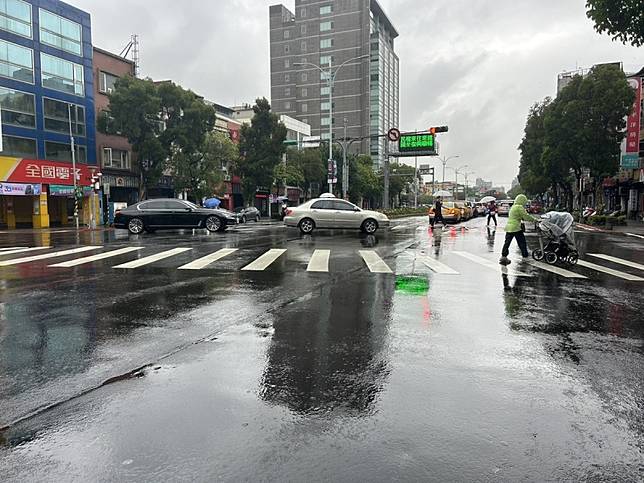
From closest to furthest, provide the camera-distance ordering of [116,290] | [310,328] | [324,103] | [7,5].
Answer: [310,328] → [116,290] → [7,5] → [324,103]

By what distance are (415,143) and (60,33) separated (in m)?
29.2

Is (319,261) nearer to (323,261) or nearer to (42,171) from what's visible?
(323,261)

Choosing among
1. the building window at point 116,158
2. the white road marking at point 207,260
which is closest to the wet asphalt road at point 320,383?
the white road marking at point 207,260

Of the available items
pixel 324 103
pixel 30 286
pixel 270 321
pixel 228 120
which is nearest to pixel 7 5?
pixel 228 120

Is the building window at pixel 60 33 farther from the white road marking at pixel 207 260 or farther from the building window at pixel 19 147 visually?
the white road marking at pixel 207 260

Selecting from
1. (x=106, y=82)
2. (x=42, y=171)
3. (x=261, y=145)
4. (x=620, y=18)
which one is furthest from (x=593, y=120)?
(x=42, y=171)

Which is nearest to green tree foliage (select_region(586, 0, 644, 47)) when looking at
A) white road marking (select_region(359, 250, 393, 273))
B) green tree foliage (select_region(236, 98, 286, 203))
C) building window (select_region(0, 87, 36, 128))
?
white road marking (select_region(359, 250, 393, 273))

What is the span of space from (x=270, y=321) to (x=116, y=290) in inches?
132

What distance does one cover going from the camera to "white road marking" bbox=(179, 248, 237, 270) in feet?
35.6

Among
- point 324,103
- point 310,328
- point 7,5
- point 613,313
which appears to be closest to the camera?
point 310,328

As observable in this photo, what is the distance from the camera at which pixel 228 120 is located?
54656 mm

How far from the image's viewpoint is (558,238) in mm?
11586

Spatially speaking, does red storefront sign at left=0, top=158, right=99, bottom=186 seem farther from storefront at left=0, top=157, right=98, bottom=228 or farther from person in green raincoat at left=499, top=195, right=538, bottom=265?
person in green raincoat at left=499, top=195, right=538, bottom=265

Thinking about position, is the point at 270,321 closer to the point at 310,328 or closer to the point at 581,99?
the point at 310,328
